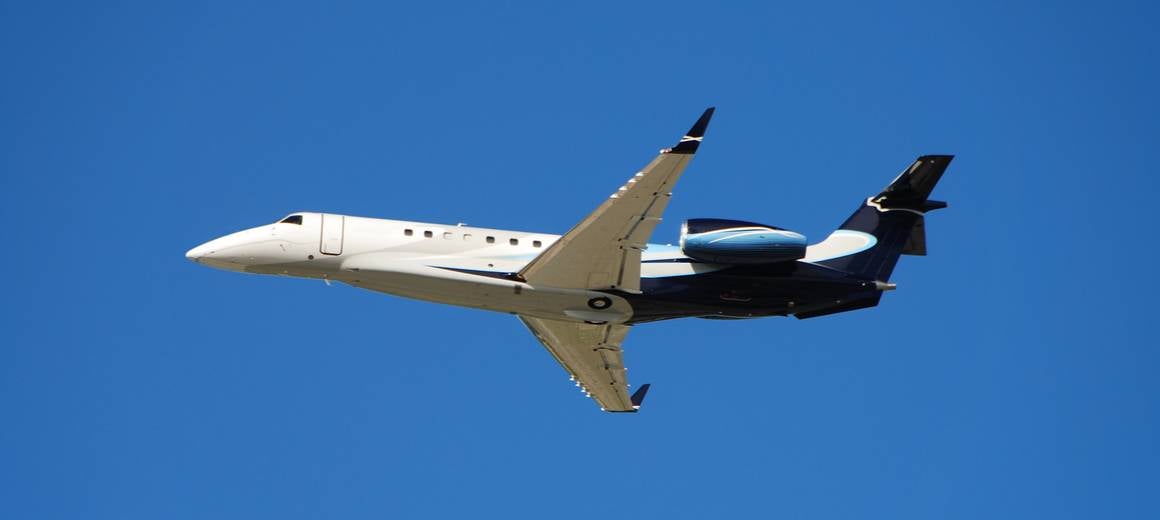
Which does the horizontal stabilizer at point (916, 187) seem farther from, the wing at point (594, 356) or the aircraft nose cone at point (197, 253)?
the aircraft nose cone at point (197, 253)

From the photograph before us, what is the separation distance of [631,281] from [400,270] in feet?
17.6

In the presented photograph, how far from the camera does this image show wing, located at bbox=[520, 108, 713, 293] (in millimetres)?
27625

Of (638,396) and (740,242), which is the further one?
(638,396)

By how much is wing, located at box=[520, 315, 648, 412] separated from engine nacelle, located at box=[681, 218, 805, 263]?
4.77 meters

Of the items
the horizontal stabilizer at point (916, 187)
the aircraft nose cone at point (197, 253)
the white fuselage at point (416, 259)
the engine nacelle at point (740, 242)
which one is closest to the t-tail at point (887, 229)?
the horizontal stabilizer at point (916, 187)

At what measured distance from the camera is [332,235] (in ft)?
103

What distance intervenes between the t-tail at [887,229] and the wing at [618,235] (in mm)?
5450

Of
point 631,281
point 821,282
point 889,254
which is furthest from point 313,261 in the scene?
point 889,254

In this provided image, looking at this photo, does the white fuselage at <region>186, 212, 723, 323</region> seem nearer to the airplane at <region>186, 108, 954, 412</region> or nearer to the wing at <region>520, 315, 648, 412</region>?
the airplane at <region>186, 108, 954, 412</region>

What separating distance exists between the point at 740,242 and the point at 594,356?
25.0ft

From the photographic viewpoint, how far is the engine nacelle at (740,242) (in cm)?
3039

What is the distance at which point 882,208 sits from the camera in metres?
34.2

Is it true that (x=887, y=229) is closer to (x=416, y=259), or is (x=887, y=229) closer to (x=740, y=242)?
(x=740, y=242)

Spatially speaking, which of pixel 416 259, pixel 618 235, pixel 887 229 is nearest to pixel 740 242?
pixel 618 235
